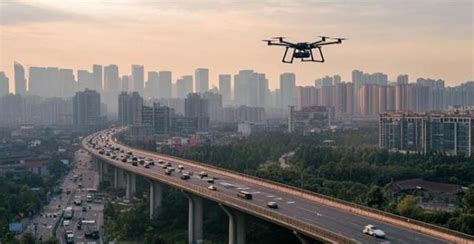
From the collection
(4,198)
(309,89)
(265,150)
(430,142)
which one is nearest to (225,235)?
(4,198)

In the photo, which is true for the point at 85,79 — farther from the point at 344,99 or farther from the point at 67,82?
the point at 344,99

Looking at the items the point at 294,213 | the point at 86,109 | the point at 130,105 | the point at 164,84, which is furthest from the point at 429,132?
the point at 164,84

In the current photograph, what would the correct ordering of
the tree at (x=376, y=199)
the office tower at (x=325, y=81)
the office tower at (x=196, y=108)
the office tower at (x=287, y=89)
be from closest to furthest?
→ the tree at (x=376, y=199) → the office tower at (x=196, y=108) → the office tower at (x=325, y=81) → the office tower at (x=287, y=89)

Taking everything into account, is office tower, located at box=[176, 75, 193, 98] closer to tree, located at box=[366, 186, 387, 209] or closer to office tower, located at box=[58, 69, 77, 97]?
office tower, located at box=[58, 69, 77, 97]

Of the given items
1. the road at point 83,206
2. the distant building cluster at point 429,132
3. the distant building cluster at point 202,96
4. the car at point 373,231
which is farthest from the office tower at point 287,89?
the car at point 373,231

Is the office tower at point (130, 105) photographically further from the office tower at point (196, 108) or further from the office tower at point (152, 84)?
the office tower at point (152, 84)
